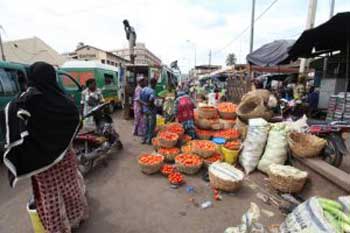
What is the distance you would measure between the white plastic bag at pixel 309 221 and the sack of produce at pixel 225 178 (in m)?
1.13

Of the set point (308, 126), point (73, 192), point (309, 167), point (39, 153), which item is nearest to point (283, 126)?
point (308, 126)

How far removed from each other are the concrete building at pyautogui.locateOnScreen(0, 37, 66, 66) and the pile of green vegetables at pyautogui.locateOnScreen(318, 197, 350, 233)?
3027 centimetres

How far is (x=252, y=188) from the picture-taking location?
3729 mm

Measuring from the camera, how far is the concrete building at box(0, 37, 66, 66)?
88.0ft

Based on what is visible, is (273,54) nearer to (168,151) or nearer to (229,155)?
(229,155)

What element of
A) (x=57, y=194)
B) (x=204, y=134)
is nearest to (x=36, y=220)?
(x=57, y=194)

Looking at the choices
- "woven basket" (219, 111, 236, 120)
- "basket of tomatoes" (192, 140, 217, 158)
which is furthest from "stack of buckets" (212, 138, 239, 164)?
"woven basket" (219, 111, 236, 120)

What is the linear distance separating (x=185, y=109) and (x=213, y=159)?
1746 mm

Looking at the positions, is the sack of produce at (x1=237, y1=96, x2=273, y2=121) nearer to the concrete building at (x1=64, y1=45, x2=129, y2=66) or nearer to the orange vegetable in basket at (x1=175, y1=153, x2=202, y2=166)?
the orange vegetable in basket at (x1=175, y1=153, x2=202, y2=166)

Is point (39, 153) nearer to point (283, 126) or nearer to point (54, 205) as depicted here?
point (54, 205)

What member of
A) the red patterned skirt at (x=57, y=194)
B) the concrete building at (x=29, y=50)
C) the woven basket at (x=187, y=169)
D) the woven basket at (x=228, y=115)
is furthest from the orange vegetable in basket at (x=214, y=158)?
the concrete building at (x=29, y=50)

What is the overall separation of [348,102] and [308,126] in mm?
2431

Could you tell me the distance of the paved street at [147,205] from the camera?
2.74 metres

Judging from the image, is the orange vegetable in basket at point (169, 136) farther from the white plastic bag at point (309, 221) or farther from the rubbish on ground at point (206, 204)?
the white plastic bag at point (309, 221)
